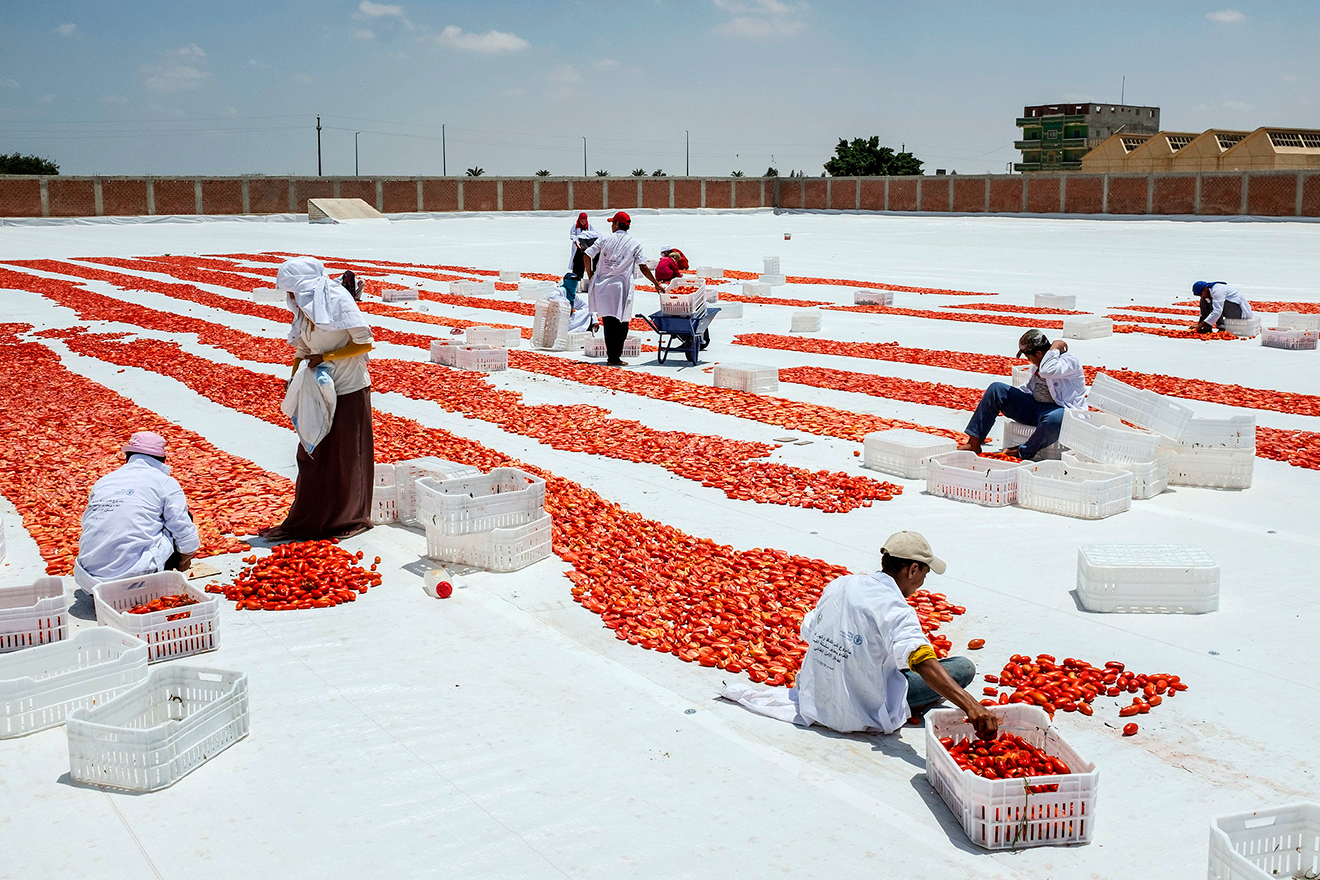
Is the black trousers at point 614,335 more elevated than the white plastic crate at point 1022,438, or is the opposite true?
the black trousers at point 614,335

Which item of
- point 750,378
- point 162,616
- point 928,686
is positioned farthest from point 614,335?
point 928,686

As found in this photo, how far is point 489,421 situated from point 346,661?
562 centimetres

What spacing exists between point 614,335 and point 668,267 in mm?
1209

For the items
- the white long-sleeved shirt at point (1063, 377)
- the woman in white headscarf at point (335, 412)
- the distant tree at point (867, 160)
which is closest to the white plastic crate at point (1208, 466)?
the white long-sleeved shirt at point (1063, 377)

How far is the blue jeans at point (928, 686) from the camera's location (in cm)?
448

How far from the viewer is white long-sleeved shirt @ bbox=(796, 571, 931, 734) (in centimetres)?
418

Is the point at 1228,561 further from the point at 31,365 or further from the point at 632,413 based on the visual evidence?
the point at 31,365

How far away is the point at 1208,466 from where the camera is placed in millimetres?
8047

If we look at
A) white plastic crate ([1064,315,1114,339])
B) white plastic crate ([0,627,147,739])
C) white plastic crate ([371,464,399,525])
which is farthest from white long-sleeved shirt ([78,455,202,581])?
white plastic crate ([1064,315,1114,339])

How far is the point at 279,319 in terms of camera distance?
1892cm

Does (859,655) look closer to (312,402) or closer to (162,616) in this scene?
(162,616)

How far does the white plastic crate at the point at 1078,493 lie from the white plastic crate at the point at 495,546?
3315mm

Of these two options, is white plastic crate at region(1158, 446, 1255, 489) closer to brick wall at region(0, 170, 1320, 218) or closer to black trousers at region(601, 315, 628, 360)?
black trousers at region(601, 315, 628, 360)

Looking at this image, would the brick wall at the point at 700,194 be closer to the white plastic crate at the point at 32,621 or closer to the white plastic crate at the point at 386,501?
the white plastic crate at the point at 386,501
